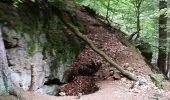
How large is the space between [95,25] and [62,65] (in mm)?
3762

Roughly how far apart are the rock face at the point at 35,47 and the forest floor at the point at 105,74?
2.14ft

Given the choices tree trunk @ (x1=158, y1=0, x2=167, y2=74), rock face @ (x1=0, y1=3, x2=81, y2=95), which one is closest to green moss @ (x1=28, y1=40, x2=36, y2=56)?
rock face @ (x1=0, y1=3, x2=81, y2=95)

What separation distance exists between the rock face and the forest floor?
0.65 m

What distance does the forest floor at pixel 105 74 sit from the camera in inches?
400

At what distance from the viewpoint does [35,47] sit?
39.1 feet

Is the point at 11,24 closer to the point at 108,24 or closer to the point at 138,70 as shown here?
the point at 138,70

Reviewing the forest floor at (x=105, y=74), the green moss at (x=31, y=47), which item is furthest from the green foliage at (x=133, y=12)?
the green moss at (x=31, y=47)

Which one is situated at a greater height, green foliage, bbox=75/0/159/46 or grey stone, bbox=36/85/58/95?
green foliage, bbox=75/0/159/46

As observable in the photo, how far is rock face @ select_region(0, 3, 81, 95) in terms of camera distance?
11094 mm

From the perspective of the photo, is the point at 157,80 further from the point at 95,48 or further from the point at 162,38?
the point at 162,38

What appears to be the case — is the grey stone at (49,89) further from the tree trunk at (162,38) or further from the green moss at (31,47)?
the tree trunk at (162,38)

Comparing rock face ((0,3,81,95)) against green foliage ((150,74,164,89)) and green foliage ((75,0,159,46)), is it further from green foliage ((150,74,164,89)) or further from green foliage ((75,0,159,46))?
green foliage ((150,74,164,89))

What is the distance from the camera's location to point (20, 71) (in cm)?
1117

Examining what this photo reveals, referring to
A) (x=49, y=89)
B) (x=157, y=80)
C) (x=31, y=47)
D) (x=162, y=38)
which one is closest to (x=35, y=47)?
(x=31, y=47)
